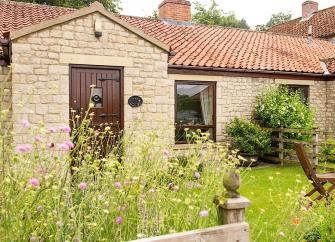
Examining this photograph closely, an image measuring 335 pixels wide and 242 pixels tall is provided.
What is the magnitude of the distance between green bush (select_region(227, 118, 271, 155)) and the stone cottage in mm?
513

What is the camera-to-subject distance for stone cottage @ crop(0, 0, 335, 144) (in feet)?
25.2

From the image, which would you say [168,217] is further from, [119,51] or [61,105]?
[119,51]

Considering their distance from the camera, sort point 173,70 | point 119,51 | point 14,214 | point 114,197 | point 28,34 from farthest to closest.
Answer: point 173,70 < point 119,51 < point 28,34 < point 114,197 < point 14,214

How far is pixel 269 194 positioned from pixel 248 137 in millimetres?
3817

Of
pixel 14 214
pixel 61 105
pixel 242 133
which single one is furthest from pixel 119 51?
A: pixel 14 214

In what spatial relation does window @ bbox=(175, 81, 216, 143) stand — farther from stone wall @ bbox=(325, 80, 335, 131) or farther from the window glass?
stone wall @ bbox=(325, 80, 335, 131)

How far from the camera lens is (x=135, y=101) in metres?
8.71

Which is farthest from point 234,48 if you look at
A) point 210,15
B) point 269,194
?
point 210,15

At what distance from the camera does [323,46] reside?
17.2 m

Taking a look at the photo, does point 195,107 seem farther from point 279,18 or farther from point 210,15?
point 279,18

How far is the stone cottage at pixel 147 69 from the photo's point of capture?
7688 mm

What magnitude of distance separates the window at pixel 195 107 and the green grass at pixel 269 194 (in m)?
2.19

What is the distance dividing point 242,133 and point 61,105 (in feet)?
18.1

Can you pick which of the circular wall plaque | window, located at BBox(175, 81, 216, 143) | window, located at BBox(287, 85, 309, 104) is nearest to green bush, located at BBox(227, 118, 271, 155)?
window, located at BBox(175, 81, 216, 143)
